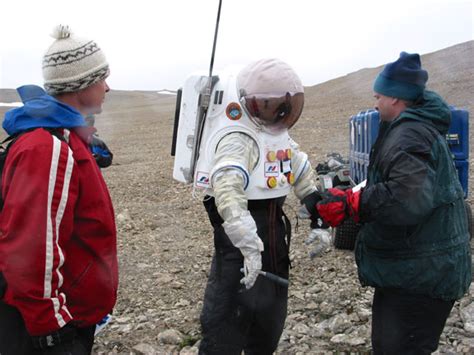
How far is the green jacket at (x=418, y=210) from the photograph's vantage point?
2.33 metres

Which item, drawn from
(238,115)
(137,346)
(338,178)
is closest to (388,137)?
(238,115)

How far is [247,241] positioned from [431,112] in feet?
3.58

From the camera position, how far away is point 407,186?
230cm

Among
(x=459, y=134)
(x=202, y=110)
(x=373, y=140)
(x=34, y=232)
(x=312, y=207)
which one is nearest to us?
(x=34, y=232)

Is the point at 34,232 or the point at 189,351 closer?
the point at 34,232

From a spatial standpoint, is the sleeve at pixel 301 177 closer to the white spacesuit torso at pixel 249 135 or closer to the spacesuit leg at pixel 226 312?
the white spacesuit torso at pixel 249 135

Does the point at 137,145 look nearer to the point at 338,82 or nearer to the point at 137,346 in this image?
the point at 137,346

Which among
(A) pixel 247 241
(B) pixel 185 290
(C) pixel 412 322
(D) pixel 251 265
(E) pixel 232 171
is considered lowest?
(B) pixel 185 290

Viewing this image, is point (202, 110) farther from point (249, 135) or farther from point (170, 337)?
point (170, 337)

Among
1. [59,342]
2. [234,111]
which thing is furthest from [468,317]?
[59,342]

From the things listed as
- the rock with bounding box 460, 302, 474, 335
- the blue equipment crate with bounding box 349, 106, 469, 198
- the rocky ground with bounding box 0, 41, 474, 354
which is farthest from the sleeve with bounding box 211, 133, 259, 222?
the blue equipment crate with bounding box 349, 106, 469, 198

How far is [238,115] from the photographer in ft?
8.48

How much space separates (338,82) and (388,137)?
35675 millimetres

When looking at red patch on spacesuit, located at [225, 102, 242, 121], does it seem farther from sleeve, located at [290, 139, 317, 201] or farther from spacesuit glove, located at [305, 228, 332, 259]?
spacesuit glove, located at [305, 228, 332, 259]
